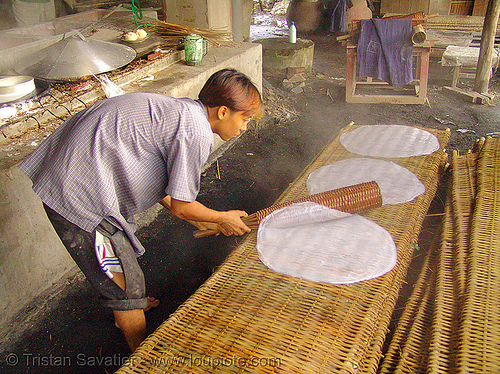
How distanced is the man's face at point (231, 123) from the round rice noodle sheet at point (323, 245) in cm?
75

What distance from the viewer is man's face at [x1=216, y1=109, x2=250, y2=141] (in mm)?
1944

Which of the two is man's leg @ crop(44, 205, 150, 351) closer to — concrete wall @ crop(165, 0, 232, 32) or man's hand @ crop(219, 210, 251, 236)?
man's hand @ crop(219, 210, 251, 236)

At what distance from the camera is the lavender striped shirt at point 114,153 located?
1782mm

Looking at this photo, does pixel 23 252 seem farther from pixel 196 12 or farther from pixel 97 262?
pixel 196 12

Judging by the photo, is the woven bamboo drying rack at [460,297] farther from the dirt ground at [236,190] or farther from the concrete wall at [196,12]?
the concrete wall at [196,12]

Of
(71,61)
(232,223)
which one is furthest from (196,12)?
(232,223)

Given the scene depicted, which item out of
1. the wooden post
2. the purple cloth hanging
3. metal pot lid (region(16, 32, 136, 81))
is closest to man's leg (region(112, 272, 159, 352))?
metal pot lid (region(16, 32, 136, 81))

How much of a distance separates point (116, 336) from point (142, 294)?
792 millimetres

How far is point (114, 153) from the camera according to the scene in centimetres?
180

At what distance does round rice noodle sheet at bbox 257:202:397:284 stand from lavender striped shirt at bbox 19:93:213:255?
70 cm

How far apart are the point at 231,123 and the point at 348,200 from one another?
1016 mm

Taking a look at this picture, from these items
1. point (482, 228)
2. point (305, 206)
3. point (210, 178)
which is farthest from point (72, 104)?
point (482, 228)

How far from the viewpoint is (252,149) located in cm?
541

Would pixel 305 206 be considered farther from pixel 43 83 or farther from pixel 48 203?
pixel 43 83
